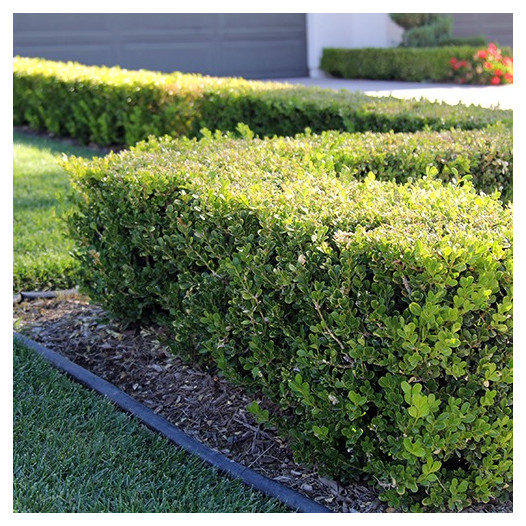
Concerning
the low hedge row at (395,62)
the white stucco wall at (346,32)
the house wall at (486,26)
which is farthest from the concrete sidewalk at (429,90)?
the house wall at (486,26)

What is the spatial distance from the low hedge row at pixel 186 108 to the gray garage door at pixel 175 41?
14.0ft

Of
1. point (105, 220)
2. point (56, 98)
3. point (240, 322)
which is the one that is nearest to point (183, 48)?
point (56, 98)

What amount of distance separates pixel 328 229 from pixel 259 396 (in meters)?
1.14

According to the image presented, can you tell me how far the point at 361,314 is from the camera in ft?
9.87

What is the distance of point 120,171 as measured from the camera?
438 cm

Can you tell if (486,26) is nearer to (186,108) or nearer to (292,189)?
(186,108)

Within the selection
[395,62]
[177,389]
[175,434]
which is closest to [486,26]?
[395,62]

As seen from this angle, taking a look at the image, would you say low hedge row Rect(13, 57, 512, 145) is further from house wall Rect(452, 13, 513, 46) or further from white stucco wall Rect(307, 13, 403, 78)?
house wall Rect(452, 13, 513, 46)

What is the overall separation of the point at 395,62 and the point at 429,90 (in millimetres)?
2408

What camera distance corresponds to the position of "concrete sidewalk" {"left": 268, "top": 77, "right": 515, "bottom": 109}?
14641 mm

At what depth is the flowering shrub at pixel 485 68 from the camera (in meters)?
17.3

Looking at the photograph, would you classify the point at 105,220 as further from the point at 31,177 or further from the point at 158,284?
the point at 31,177

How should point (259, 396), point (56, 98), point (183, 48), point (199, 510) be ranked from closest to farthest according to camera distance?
point (199, 510), point (259, 396), point (56, 98), point (183, 48)

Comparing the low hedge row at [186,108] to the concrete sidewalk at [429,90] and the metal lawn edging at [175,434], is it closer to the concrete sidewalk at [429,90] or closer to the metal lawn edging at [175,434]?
the metal lawn edging at [175,434]
